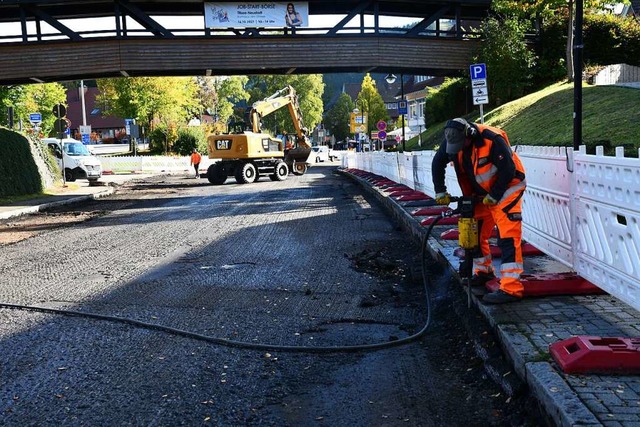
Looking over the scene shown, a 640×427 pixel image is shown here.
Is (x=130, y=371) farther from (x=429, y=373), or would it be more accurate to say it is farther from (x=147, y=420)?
(x=429, y=373)

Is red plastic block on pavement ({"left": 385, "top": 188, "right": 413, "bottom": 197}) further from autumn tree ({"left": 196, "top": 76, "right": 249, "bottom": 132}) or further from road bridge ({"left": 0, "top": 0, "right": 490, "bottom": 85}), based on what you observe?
autumn tree ({"left": 196, "top": 76, "right": 249, "bottom": 132})

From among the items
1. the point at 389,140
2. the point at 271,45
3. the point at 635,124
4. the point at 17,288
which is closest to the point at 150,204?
the point at 271,45

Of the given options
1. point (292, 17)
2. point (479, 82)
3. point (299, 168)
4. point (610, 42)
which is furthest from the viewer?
point (299, 168)

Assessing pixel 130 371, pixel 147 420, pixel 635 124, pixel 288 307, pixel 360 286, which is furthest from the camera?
pixel 635 124

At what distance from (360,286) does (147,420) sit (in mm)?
4112

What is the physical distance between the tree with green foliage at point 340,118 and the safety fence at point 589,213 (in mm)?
113629

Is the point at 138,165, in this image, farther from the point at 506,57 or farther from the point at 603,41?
the point at 603,41

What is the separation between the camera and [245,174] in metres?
29.9

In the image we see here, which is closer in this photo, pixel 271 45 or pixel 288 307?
pixel 288 307

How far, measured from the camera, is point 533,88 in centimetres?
3438

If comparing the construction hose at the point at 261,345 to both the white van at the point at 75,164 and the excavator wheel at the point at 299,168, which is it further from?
the excavator wheel at the point at 299,168

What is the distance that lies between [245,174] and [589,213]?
2510 cm

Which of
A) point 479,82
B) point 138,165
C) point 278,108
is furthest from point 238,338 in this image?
point 138,165

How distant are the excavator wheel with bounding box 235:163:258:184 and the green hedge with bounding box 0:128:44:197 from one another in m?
8.86
